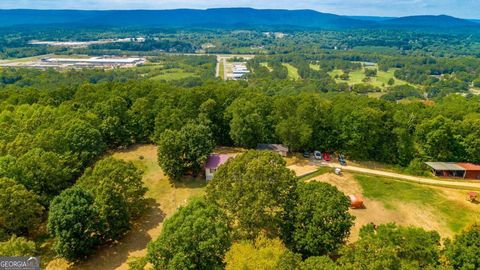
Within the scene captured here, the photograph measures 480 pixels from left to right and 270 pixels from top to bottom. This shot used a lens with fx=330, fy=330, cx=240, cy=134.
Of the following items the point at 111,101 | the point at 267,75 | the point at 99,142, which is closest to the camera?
the point at 99,142

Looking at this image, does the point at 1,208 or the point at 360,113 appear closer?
the point at 1,208

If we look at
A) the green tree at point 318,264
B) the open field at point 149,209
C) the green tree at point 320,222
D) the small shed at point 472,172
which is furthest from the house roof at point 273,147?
the green tree at point 318,264

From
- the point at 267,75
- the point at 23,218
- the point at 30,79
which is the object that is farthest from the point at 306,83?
the point at 23,218

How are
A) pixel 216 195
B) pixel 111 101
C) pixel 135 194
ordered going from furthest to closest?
pixel 111 101 → pixel 135 194 → pixel 216 195

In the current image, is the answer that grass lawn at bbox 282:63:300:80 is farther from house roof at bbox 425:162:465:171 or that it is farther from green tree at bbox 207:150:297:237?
green tree at bbox 207:150:297:237

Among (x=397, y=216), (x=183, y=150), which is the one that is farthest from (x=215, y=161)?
(x=397, y=216)

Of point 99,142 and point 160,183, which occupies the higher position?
point 99,142

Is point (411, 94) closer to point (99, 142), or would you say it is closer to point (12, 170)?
point (99, 142)
